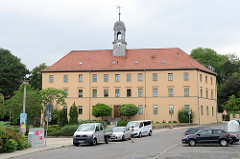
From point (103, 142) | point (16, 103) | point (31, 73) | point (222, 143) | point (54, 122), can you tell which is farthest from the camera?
point (31, 73)

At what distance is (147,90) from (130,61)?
6.63 m

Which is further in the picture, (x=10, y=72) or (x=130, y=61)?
(x=10, y=72)

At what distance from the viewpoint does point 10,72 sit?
65.7 m

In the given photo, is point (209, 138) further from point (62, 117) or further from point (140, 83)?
point (140, 83)

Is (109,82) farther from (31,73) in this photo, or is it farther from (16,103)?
(31,73)

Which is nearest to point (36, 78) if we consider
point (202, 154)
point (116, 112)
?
point (116, 112)

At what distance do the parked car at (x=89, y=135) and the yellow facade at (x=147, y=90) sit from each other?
30340 mm

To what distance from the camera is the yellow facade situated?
53.6 m

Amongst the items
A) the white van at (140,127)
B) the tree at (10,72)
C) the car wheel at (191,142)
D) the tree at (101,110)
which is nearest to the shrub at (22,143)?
the car wheel at (191,142)

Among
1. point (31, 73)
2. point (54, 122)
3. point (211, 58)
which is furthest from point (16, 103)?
point (211, 58)

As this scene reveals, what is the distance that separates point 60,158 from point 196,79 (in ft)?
139

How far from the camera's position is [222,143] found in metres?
20.4

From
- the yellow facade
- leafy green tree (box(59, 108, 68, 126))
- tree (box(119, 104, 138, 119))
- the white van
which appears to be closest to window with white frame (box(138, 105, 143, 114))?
the yellow facade

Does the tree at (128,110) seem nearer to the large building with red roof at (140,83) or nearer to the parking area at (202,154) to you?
the large building with red roof at (140,83)
